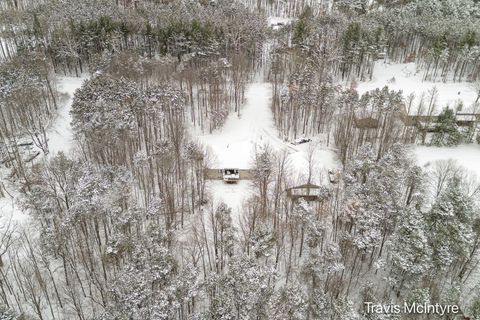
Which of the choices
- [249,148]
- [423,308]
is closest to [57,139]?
[249,148]

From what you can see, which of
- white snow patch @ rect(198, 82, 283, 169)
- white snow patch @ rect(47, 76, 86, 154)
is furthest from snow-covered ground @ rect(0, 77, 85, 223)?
white snow patch @ rect(198, 82, 283, 169)

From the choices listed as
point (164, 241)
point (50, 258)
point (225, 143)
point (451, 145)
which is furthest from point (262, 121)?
point (50, 258)

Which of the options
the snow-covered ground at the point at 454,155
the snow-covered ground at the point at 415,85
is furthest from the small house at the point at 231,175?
the snow-covered ground at the point at 415,85

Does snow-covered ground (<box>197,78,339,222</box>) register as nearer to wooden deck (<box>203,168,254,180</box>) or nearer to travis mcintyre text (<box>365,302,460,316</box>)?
wooden deck (<box>203,168,254,180</box>)

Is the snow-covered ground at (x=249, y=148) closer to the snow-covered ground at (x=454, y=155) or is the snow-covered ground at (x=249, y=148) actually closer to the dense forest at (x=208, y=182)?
the dense forest at (x=208, y=182)

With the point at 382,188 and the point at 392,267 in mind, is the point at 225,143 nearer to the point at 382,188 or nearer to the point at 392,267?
the point at 382,188

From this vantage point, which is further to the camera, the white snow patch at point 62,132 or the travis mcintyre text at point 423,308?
the white snow patch at point 62,132

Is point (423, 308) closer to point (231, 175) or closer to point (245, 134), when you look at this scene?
point (231, 175)
